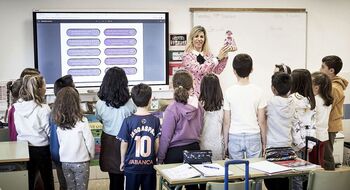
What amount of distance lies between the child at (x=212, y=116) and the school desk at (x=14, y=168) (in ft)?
4.57

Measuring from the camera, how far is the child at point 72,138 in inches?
152

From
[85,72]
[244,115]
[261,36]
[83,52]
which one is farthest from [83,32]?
[244,115]

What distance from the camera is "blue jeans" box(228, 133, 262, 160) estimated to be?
376cm

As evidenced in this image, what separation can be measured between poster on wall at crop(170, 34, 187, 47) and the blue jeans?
2.18 m

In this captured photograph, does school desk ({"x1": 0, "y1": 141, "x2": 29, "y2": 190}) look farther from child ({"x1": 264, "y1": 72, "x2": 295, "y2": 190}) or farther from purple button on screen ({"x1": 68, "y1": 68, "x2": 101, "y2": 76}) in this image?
child ({"x1": 264, "y1": 72, "x2": 295, "y2": 190})

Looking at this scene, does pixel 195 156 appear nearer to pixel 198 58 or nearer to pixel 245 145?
pixel 245 145

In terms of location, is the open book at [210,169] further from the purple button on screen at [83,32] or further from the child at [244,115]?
the purple button on screen at [83,32]

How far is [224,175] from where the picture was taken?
308cm

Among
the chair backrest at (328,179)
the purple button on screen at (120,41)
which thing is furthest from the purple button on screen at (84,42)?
the chair backrest at (328,179)

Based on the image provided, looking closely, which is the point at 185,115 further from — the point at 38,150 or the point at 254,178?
the point at 38,150

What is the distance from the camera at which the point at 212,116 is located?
→ 12.6ft

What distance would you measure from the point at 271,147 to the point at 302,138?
413mm

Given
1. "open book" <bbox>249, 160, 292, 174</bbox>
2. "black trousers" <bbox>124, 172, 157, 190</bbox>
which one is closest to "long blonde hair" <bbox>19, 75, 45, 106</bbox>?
"black trousers" <bbox>124, 172, 157, 190</bbox>

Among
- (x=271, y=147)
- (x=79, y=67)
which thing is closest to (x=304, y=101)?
(x=271, y=147)
